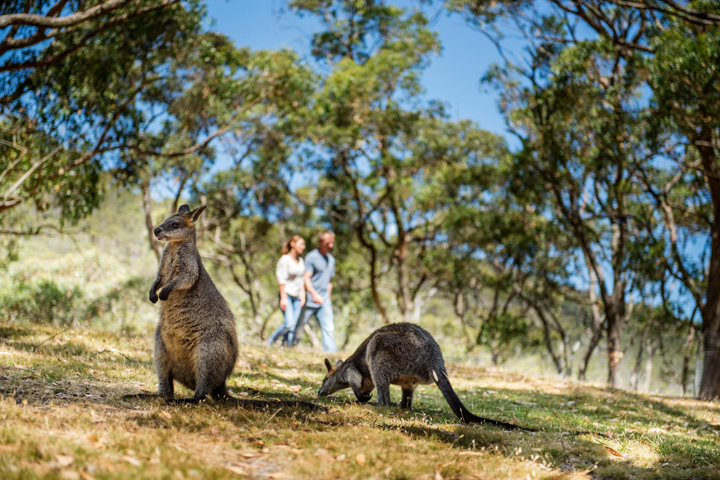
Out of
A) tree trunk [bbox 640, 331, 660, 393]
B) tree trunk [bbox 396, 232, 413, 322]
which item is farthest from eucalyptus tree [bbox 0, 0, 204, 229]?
tree trunk [bbox 640, 331, 660, 393]

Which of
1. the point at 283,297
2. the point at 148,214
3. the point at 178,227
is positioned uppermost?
the point at 148,214

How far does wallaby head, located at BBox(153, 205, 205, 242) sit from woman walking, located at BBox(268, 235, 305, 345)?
5614mm

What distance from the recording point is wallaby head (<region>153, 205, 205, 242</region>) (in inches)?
191

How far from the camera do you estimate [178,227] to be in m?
4.98

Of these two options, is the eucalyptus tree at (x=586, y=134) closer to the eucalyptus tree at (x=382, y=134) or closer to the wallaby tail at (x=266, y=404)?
the eucalyptus tree at (x=382, y=134)

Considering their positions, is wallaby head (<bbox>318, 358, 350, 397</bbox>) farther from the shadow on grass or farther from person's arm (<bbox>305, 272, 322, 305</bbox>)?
person's arm (<bbox>305, 272, 322, 305</bbox>)

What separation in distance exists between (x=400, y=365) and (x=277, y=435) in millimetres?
2071

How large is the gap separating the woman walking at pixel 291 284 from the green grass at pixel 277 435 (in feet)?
10.1

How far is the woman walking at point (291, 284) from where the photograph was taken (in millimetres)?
10688

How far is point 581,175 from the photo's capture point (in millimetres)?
19141

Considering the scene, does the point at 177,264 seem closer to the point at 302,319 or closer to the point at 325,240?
the point at 325,240

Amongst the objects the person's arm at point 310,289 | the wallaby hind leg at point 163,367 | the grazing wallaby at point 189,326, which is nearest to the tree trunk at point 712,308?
the person's arm at point 310,289

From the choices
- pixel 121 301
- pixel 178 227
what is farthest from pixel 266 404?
pixel 121 301

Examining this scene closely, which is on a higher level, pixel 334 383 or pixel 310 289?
pixel 310 289
